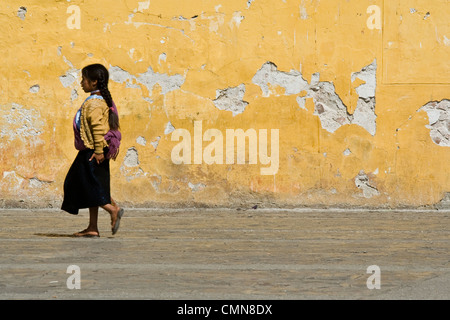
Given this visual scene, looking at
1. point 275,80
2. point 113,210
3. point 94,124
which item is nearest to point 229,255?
point 113,210

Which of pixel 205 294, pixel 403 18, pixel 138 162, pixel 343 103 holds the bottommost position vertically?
pixel 205 294

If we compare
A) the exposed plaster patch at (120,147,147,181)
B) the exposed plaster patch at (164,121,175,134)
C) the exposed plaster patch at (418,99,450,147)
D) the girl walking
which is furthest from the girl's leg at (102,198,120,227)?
the exposed plaster patch at (418,99,450,147)

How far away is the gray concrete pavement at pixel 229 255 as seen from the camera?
5.05m

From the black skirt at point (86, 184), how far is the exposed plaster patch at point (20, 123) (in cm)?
266

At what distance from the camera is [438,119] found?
10016mm

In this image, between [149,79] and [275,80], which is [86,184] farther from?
[275,80]

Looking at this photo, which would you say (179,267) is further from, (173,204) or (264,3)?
(264,3)

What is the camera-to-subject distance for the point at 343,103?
10.0m

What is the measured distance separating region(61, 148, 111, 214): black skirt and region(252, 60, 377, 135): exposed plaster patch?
3.07 meters

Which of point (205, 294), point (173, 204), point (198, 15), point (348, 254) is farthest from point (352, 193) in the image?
point (205, 294)

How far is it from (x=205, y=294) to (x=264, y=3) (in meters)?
5.80

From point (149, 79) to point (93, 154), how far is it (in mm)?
2734

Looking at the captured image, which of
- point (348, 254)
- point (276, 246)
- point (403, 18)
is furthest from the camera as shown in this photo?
point (403, 18)

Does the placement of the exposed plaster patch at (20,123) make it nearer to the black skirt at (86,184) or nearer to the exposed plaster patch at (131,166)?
the exposed plaster patch at (131,166)
